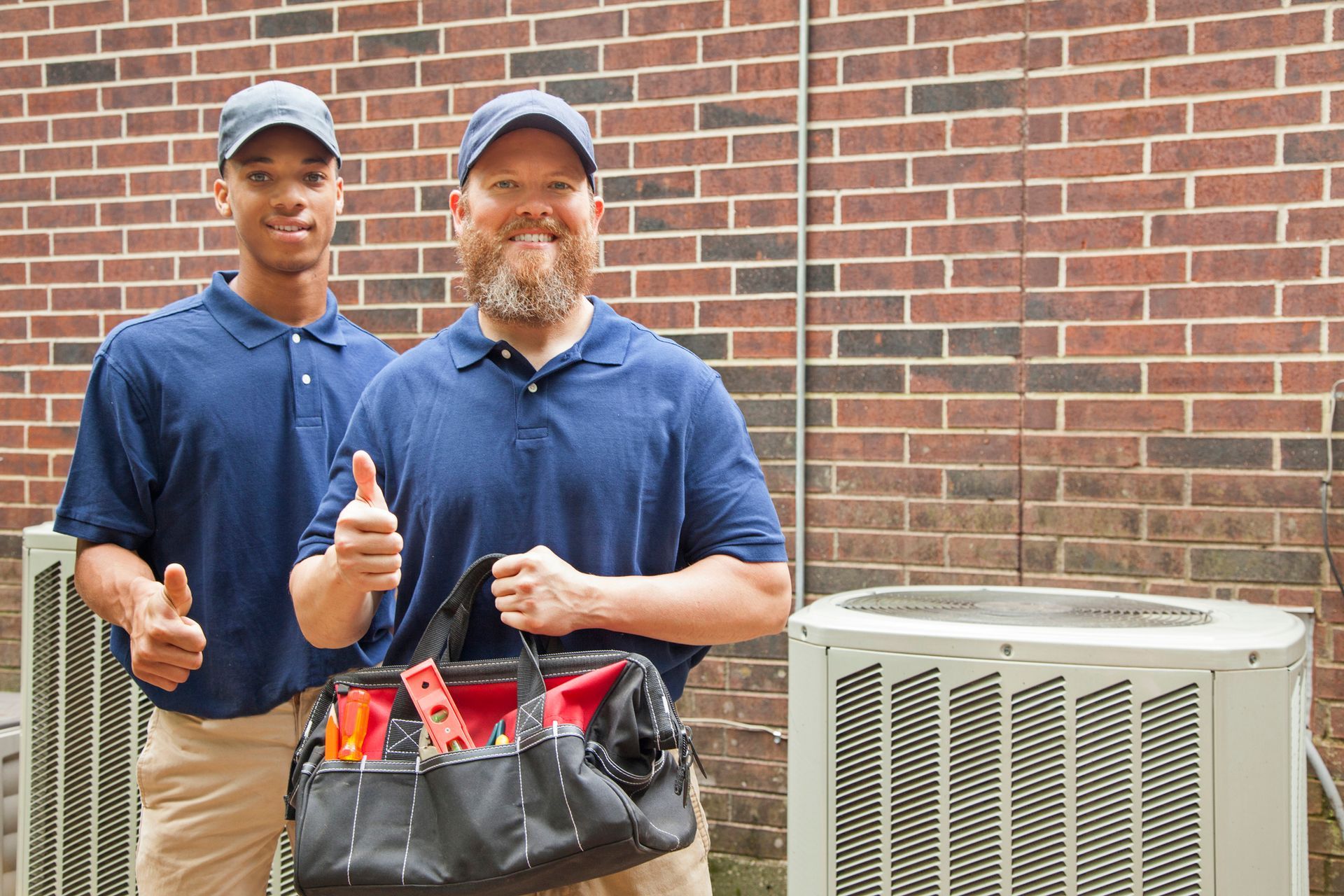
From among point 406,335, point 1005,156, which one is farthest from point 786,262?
point 406,335

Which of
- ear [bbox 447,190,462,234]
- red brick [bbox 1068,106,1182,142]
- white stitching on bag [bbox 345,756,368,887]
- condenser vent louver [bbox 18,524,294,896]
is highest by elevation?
red brick [bbox 1068,106,1182,142]

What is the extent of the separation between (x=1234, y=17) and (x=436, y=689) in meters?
2.48

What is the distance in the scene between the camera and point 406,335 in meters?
3.55

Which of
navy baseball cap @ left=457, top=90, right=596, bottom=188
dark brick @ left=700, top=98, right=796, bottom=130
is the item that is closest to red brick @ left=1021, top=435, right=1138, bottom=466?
dark brick @ left=700, top=98, right=796, bottom=130

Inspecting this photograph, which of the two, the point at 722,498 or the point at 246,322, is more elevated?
the point at 246,322

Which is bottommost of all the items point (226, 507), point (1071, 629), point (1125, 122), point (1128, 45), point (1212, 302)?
point (1071, 629)

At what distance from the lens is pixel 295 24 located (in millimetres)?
3604

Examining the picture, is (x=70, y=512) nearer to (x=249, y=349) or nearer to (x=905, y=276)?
(x=249, y=349)

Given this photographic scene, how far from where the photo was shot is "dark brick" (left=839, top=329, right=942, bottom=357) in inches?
121

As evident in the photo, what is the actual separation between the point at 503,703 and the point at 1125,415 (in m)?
1.95

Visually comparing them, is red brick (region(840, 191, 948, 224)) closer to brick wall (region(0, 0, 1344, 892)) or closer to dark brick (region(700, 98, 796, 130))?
brick wall (region(0, 0, 1344, 892))

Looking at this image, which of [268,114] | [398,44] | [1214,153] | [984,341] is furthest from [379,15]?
[1214,153]

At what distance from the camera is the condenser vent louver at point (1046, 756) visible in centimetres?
188

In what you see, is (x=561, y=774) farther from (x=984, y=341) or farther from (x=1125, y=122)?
(x=1125, y=122)
